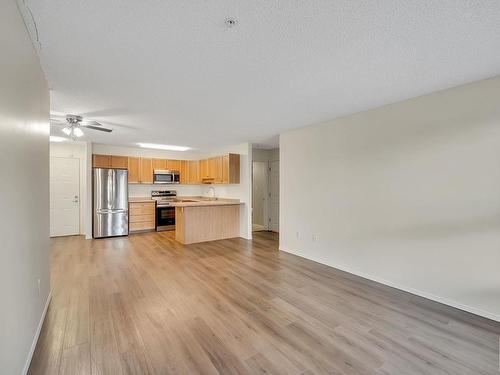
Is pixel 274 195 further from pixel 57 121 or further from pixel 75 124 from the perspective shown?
pixel 57 121

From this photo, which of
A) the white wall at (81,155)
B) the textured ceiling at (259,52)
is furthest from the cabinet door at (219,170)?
the white wall at (81,155)

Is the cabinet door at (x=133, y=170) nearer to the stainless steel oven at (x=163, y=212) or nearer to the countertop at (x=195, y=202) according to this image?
the countertop at (x=195, y=202)

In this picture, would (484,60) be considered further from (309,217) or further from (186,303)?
(186,303)

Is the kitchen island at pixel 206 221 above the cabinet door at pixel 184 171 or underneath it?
underneath

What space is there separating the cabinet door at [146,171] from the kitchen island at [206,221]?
5.49 ft

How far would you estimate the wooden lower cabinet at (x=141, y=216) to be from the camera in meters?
6.79

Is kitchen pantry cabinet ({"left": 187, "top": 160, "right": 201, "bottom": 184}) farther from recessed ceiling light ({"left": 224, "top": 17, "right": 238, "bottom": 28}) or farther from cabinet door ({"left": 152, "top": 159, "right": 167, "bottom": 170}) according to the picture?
recessed ceiling light ({"left": 224, "top": 17, "right": 238, "bottom": 28})

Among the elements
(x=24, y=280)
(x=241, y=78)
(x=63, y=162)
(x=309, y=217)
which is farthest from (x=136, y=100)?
(x=63, y=162)

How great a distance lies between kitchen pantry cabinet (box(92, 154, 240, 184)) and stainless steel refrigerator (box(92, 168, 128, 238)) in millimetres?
366

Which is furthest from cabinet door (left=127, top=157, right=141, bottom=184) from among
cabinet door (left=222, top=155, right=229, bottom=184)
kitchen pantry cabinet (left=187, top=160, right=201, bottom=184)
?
cabinet door (left=222, top=155, right=229, bottom=184)

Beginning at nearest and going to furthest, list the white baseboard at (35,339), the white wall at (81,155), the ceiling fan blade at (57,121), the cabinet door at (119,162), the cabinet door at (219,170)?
the white baseboard at (35,339) → the ceiling fan blade at (57,121) → the white wall at (81,155) → the cabinet door at (119,162) → the cabinet door at (219,170)

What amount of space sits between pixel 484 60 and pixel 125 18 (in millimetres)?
3018

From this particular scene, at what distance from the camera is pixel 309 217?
4484 millimetres

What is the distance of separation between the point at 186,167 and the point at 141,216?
2124mm
